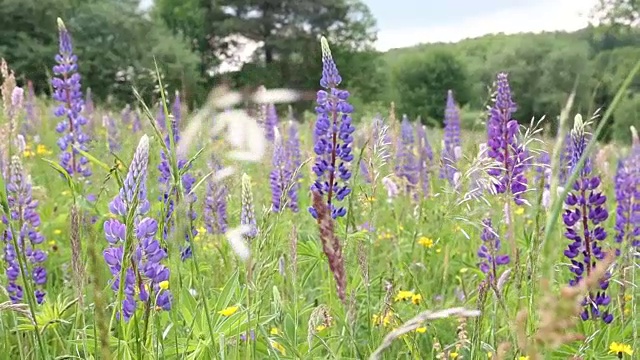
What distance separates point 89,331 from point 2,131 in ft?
2.49

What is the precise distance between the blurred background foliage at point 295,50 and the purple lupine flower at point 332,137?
21052 mm

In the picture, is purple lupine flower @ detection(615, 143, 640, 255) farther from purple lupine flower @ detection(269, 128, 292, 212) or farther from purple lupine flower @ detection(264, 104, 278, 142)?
purple lupine flower @ detection(264, 104, 278, 142)

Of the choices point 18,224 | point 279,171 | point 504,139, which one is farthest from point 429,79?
point 18,224

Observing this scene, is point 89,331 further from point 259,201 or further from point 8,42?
point 8,42

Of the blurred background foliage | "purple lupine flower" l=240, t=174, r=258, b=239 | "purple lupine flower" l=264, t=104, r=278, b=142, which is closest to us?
"purple lupine flower" l=240, t=174, r=258, b=239

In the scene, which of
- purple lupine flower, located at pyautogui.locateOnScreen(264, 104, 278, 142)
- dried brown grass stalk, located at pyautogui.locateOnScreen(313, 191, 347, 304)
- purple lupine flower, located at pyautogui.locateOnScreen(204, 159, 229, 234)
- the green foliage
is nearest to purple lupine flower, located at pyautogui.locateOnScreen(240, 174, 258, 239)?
dried brown grass stalk, located at pyautogui.locateOnScreen(313, 191, 347, 304)

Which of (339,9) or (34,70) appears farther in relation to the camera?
(339,9)

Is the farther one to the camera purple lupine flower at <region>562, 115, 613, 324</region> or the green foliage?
the green foliage

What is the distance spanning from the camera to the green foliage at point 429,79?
4606cm

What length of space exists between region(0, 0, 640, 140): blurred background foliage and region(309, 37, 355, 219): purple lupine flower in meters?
21.1

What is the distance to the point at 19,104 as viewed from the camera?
2980mm

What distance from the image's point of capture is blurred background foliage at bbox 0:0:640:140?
83.5 ft

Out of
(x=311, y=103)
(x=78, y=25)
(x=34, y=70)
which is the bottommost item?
(x=311, y=103)

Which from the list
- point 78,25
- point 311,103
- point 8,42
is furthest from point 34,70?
point 311,103
